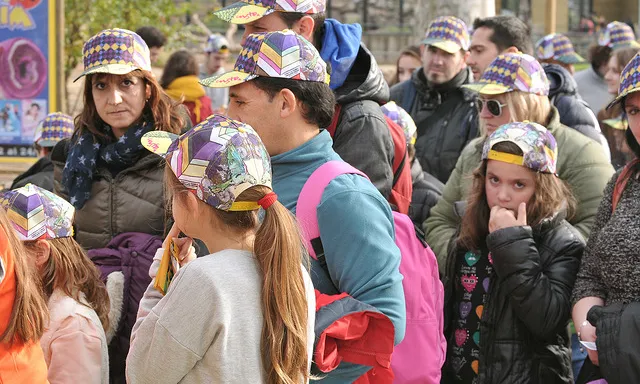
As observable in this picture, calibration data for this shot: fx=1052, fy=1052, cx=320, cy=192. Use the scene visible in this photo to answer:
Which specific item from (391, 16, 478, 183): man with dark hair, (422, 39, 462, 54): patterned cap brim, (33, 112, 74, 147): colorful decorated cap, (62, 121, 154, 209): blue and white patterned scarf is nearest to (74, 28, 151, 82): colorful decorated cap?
(62, 121, 154, 209): blue and white patterned scarf

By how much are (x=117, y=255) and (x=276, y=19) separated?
1199mm

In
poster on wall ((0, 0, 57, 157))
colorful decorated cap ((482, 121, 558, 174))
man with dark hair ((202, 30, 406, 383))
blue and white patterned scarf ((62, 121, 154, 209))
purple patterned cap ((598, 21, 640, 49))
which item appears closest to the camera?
man with dark hair ((202, 30, 406, 383))

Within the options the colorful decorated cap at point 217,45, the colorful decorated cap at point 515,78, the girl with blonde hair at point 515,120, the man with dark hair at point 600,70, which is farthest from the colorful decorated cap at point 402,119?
the colorful decorated cap at point 217,45

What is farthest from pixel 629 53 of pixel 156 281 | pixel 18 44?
pixel 156 281

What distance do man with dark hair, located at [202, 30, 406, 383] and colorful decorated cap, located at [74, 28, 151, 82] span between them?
1.14 m

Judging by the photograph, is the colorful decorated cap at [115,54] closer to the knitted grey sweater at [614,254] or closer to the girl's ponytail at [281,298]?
the girl's ponytail at [281,298]

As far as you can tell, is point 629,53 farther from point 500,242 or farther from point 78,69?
point 78,69

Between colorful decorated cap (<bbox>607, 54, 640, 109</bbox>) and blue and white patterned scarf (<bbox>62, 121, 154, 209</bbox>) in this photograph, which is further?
blue and white patterned scarf (<bbox>62, 121, 154, 209</bbox>)

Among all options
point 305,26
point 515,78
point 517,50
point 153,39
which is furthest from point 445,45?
point 153,39

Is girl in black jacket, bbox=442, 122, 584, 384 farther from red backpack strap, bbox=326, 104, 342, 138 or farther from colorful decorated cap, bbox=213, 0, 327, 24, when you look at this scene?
colorful decorated cap, bbox=213, 0, 327, 24

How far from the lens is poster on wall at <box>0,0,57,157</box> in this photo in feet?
28.2

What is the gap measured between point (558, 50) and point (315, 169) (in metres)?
7.14

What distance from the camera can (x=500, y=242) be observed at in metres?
4.65

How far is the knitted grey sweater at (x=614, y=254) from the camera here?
425 cm
